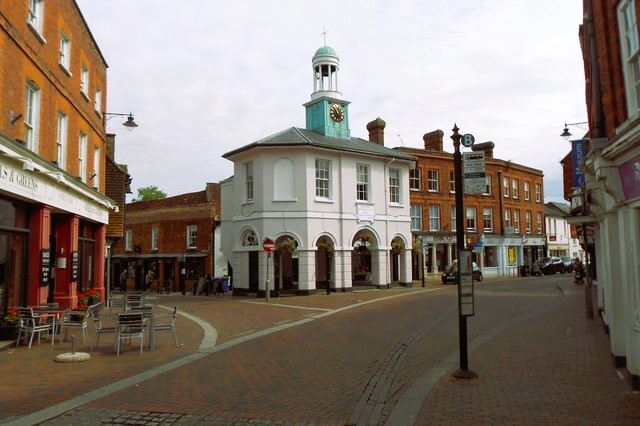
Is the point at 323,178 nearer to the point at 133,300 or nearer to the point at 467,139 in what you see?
the point at 133,300

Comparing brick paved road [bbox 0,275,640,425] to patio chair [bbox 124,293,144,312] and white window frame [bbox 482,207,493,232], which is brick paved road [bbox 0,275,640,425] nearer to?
patio chair [bbox 124,293,144,312]

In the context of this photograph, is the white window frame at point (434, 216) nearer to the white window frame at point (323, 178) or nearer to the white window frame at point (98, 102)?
the white window frame at point (323, 178)

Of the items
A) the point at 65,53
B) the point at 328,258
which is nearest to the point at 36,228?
the point at 65,53

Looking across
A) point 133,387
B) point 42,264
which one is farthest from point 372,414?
point 42,264

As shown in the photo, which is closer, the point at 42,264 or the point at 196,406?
the point at 196,406

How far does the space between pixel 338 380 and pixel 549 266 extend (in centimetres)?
4128

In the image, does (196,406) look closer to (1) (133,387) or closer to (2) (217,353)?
(1) (133,387)

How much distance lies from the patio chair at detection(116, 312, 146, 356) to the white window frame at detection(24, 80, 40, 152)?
5.33 m

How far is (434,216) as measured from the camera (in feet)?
133

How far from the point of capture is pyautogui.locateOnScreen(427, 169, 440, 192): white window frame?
40.6 meters

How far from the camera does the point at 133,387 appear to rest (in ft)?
25.0

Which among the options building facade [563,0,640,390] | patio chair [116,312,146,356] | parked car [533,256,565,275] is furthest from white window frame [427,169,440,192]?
patio chair [116,312,146,356]

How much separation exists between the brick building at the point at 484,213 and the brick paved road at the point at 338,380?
82.9 ft

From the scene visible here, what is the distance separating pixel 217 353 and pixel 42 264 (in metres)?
5.56
